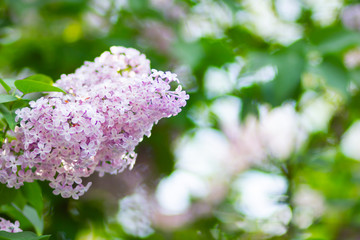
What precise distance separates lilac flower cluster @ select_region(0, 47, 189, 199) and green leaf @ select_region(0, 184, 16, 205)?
0.24 feet

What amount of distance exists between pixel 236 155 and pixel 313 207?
18.5 inches

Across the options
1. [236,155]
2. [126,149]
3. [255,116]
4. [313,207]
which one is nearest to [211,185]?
[236,155]

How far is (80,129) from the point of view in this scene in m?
0.80

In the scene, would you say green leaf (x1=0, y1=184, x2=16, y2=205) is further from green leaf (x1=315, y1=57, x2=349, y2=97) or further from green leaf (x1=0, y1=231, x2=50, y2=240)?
green leaf (x1=315, y1=57, x2=349, y2=97)

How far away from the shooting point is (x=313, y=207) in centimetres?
231

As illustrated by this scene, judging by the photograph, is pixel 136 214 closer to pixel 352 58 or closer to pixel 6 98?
pixel 6 98

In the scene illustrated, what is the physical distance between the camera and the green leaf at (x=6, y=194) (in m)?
0.94

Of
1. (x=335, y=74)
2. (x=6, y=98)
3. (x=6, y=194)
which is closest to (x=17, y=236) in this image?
(x=6, y=194)

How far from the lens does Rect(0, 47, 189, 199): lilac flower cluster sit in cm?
81

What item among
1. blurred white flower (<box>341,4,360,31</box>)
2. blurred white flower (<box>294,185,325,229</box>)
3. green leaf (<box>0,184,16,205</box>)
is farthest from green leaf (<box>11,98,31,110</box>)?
blurred white flower (<box>341,4,360,31</box>)

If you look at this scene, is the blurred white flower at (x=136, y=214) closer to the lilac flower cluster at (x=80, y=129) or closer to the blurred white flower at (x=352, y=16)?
the lilac flower cluster at (x=80, y=129)

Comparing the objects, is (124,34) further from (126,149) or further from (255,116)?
(126,149)

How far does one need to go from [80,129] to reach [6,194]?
10.9 inches

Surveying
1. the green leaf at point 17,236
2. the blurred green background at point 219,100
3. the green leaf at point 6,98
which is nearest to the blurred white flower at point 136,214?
the blurred green background at point 219,100
